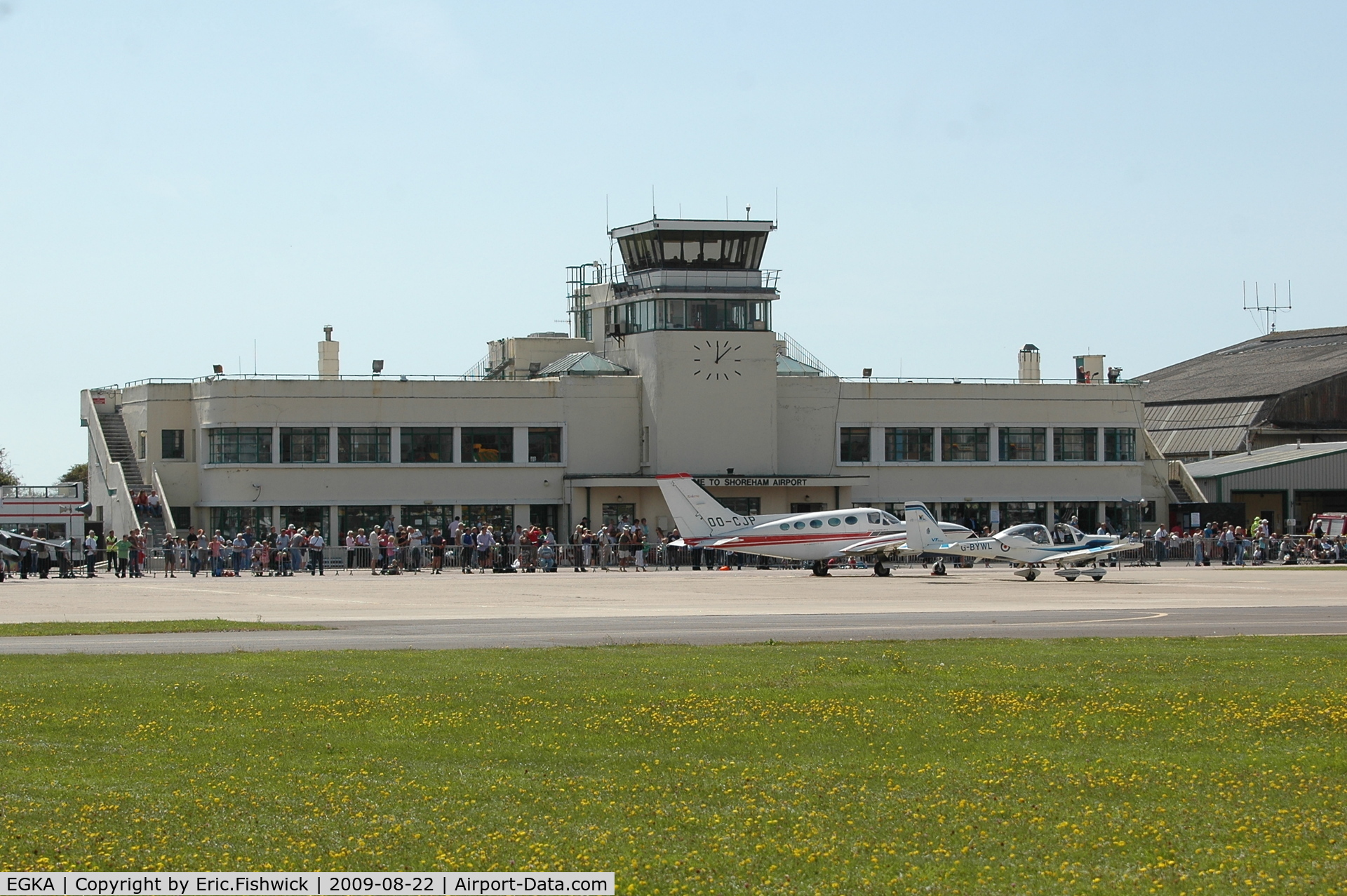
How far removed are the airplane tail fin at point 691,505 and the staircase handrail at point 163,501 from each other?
857 inches

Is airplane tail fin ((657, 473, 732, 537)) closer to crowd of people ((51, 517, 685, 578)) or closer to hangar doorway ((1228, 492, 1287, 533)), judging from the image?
crowd of people ((51, 517, 685, 578))

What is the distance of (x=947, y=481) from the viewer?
239 ft

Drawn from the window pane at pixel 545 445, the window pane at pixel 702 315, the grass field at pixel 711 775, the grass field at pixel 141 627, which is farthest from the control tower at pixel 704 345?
the grass field at pixel 711 775

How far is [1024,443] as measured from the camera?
74.1 metres

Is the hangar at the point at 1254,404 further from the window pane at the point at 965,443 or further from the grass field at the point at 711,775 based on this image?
the grass field at the point at 711,775

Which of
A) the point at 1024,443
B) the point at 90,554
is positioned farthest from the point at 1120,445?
the point at 90,554

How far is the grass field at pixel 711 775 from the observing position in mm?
9180

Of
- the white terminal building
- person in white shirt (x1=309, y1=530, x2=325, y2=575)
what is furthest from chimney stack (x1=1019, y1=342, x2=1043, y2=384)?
person in white shirt (x1=309, y1=530, x2=325, y2=575)

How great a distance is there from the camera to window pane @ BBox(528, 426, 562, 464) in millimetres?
68438

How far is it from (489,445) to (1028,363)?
29214 millimetres

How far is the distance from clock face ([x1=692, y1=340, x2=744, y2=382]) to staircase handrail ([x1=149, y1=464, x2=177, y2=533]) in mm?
22682

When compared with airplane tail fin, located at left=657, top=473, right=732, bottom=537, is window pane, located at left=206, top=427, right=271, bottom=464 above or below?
above

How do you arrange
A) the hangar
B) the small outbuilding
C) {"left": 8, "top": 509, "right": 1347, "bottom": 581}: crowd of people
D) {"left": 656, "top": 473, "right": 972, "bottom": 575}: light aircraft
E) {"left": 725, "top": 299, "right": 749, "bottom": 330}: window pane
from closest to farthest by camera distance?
{"left": 656, "top": 473, "right": 972, "bottom": 575}: light aircraft < {"left": 8, "top": 509, "right": 1347, "bottom": 581}: crowd of people < {"left": 725, "top": 299, "right": 749, "bottom": 330}: window pane < the small outbuilding < the hangar

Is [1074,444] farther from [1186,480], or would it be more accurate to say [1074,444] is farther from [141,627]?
[141,627]
